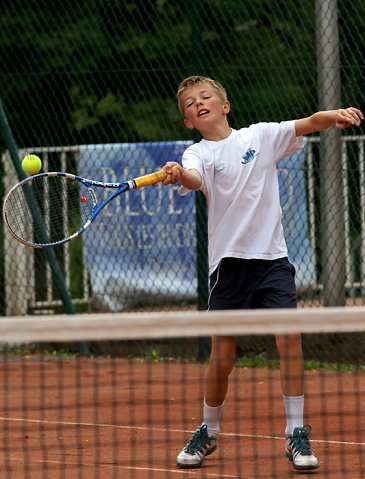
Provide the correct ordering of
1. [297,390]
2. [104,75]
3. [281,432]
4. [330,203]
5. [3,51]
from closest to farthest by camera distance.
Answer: [297,390] → [281,432] → [330,203] → [3,51] → [104,75]

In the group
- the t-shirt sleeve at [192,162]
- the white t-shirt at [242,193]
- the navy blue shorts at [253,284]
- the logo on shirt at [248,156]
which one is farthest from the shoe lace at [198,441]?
the logo on shirt at [248,156]

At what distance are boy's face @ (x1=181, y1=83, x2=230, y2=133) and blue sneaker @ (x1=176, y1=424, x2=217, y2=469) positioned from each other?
1.27m

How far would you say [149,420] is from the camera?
5137mm

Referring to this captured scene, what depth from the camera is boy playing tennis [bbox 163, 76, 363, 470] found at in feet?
13.2

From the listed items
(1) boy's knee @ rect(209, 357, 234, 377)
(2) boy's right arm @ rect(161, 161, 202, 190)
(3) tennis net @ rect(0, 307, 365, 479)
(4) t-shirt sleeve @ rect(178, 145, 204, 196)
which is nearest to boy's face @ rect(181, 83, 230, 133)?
(4) t-shirt sleeve @ rect(178, 145, 204, 196)

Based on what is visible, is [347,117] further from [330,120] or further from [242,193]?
[242,193]

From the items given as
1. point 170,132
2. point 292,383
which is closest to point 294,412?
point 292,383

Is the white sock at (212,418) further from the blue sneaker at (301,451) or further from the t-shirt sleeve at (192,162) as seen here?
the t-shirt sleeve at (192,162)

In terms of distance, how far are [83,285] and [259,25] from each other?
7.96 ft

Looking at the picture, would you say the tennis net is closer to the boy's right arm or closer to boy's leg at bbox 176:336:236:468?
boy's leg at bbox 176:336:236:468

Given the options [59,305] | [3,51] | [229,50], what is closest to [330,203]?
[229,50]

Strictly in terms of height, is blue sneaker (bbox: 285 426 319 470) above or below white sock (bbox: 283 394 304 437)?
below

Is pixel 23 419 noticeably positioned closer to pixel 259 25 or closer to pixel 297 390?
pixel 297 390

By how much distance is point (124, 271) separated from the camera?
7531 mm
